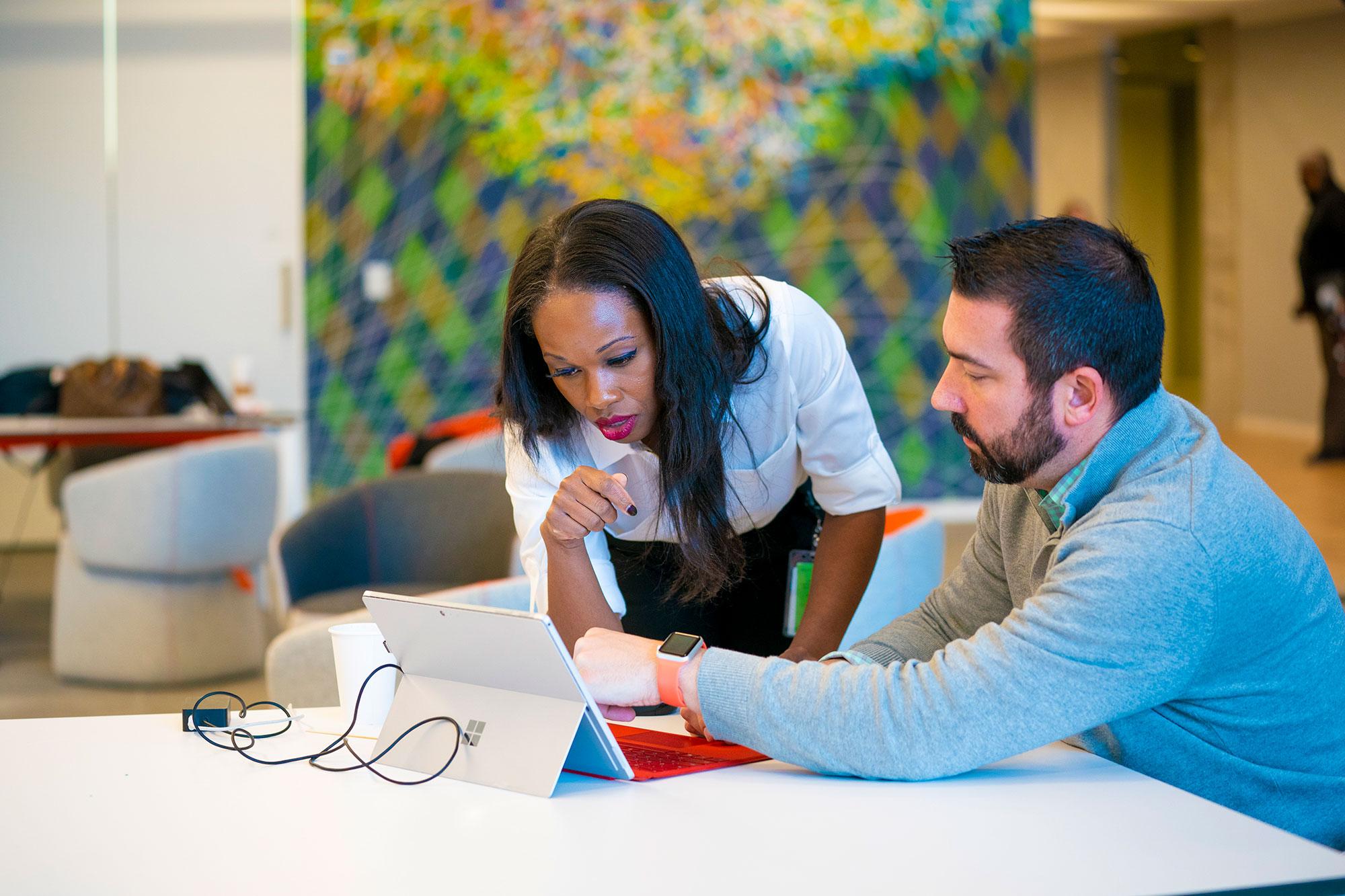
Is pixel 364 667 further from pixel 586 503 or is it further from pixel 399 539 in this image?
pixel 399 539

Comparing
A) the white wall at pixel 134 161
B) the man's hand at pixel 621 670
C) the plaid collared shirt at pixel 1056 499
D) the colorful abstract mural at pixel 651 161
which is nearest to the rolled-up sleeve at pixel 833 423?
the plaid collared shirt at pixel 1056 499

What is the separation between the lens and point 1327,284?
7965mm

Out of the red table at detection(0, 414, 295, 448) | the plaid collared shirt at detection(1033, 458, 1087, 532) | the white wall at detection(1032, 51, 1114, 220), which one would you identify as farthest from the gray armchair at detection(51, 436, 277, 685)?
the white wall at detection(1032, 51, 1114, 220)

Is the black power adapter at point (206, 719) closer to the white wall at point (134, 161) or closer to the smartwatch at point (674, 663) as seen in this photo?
the smartwatch at point (674, 663)

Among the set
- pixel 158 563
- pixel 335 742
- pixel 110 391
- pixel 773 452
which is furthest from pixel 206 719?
pixel 110 391

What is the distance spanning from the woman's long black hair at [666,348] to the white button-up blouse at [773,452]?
3 centimetres

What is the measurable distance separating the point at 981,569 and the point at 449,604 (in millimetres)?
673

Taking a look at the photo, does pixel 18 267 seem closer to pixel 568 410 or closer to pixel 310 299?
pixel 310 299

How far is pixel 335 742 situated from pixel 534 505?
19.1 inches

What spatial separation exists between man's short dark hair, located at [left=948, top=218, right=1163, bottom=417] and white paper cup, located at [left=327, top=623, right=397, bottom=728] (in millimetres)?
768

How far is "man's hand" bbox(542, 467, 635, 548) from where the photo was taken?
160 cm

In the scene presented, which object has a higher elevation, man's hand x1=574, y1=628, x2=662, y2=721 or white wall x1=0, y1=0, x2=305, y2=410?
white wall x1=0, y1=0, x2=305, y2=410

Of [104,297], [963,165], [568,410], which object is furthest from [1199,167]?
[568,410]

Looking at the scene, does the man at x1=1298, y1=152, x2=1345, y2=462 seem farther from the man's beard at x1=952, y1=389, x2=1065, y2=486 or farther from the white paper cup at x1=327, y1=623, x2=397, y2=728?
the white paper cup at x1=327, y1=623, x2=397, y2=728
